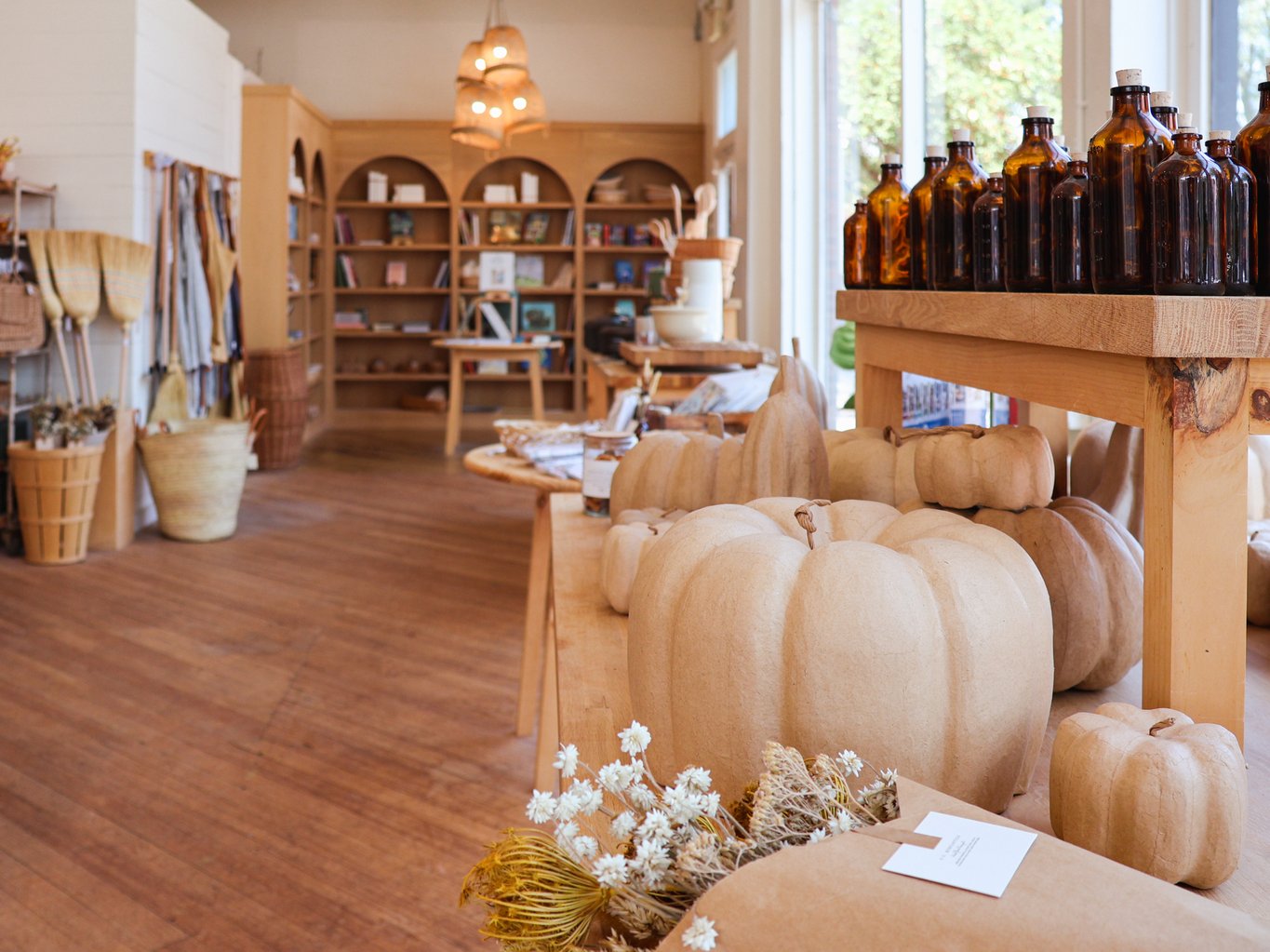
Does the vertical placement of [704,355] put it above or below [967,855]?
above

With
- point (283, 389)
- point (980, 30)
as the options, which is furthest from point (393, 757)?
point (283, 389)

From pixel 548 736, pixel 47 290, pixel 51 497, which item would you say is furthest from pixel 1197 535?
pixel 47 290

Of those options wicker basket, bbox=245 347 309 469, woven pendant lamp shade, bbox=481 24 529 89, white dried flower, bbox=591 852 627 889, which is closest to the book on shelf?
wicker basket, bbox=245 347 309 469

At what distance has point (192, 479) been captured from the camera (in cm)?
541

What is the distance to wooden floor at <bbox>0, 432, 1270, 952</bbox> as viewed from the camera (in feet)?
6.93

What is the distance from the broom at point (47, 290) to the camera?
5.12 m

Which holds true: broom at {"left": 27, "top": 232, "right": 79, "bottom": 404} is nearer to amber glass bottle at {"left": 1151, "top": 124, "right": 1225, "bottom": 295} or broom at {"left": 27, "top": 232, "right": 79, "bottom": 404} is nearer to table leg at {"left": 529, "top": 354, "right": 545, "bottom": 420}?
table leg at {"left": 529, "top": 354, "right": 545, "bottom": 420}

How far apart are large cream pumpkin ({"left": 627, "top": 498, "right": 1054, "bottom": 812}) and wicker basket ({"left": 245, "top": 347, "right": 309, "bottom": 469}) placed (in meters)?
7.00

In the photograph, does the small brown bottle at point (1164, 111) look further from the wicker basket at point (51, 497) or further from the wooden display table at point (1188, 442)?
the wicker basket at point (51, 497)

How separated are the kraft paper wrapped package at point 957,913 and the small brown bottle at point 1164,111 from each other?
0.69 m

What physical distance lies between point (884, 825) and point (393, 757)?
235 cm

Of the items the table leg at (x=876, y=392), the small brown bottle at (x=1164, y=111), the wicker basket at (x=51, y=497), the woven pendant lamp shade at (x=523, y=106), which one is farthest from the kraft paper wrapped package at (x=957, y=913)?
the woven pendant lamp shade at (x=523, y=106)

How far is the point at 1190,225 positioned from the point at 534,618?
2.23 meters

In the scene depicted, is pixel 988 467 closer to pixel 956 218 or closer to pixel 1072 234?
pixel 1072 234
